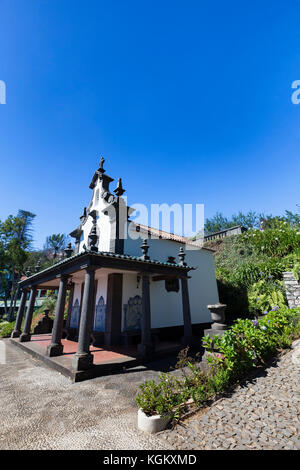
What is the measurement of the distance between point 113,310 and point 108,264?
139 inches

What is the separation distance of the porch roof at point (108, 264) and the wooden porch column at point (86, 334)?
439 millimetres

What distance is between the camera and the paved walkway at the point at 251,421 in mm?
2961

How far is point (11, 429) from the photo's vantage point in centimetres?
360

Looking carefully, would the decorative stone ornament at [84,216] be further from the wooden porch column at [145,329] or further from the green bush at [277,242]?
the green bush at [277,242]

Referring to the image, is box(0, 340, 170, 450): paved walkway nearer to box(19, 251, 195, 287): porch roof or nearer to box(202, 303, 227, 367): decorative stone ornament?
box(202, 303, 227, 367): decorative stone ornament

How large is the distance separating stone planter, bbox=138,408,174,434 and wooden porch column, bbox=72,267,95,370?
3358 mm

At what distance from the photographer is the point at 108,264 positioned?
7633 millimetres

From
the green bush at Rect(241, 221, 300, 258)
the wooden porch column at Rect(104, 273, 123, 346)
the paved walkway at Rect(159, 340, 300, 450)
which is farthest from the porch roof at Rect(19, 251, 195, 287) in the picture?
the green bush at Rect(241, 221, 300, 258)

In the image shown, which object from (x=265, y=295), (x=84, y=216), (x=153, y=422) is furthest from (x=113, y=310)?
(x=265, y=295)

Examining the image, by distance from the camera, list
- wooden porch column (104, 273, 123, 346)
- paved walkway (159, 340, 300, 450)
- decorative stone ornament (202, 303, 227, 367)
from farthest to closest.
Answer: wooden porch column (104, 273, 123, 346) < decorative stone ornament (202, 303, 227, 367) < paved walkway (159, 340, 300, 450)

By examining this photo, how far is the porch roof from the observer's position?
23.8 feet

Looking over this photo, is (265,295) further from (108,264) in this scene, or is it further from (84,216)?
(84,216)
